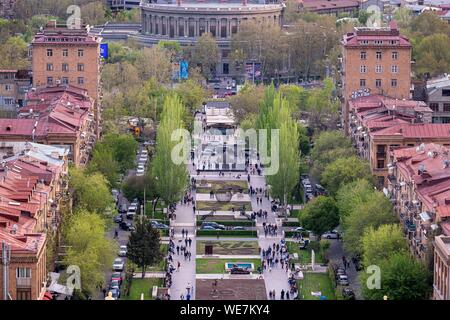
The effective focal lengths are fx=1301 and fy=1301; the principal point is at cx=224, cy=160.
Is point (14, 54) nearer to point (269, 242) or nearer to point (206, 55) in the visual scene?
point (206, 55)

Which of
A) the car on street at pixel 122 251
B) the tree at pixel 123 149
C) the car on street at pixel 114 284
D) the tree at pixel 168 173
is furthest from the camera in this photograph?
the tree at pixel 123 149

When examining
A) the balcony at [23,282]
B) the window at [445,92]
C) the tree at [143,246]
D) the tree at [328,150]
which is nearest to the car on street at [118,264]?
the tree at [143,246]

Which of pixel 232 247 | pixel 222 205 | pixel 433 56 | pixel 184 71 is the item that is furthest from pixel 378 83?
pixel 184 71

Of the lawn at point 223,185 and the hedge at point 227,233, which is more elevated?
the lawn at point 223,185

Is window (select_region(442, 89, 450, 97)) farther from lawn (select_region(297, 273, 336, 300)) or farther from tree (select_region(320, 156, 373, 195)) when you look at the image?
lawn (select_region(297, 273, 336, 300))

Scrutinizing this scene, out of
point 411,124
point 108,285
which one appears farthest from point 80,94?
point 108,285

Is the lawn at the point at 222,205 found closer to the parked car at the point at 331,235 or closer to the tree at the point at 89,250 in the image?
the parked car at the point at 331,235

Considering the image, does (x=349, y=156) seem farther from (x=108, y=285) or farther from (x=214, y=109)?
(x=214, y=109)
